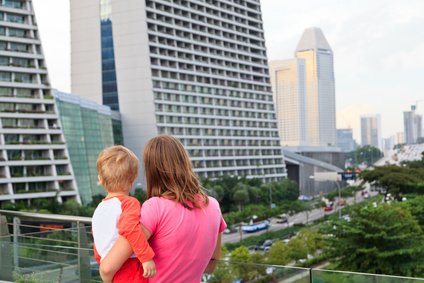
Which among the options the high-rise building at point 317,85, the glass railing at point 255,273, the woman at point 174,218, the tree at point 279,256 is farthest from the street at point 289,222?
the high-rise building at point 317,85

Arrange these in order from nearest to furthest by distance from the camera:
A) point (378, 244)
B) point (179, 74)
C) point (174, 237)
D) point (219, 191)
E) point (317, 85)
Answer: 1. point (174, 237)
2. point (378, 244)
3. point (219, 191)
4. point (179, 74)
5. point (317, 85)

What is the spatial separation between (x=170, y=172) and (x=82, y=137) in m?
50.6

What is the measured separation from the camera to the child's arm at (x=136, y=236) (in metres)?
2.56

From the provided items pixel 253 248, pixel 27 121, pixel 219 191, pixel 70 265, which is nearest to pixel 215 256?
pixel 70 265

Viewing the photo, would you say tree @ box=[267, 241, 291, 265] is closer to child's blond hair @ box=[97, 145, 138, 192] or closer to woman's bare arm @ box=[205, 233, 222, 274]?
woman's bare arm @ box=[205, 233, 222, 274]

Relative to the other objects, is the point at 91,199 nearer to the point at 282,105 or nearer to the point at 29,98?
the point at 29,98

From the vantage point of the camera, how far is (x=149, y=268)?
2.59 m

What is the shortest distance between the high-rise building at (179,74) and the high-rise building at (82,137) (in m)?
9.50

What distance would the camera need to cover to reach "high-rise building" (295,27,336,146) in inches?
6727

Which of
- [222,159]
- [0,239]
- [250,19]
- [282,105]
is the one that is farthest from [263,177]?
[282,105]

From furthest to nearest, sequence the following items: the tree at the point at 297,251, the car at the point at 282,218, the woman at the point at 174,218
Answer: the car at the point at 282,218
the tree at the point at 297,251
the woman at the point at 174,218

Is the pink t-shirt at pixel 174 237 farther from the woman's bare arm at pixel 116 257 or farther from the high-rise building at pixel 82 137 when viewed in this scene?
the high-rise building at pixel 82 137

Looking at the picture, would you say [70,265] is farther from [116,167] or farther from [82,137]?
[82,137]

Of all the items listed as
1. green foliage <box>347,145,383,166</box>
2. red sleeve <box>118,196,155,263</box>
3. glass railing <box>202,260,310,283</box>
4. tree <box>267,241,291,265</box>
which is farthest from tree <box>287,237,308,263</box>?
green foliage <box>347,145,383,166</box>
